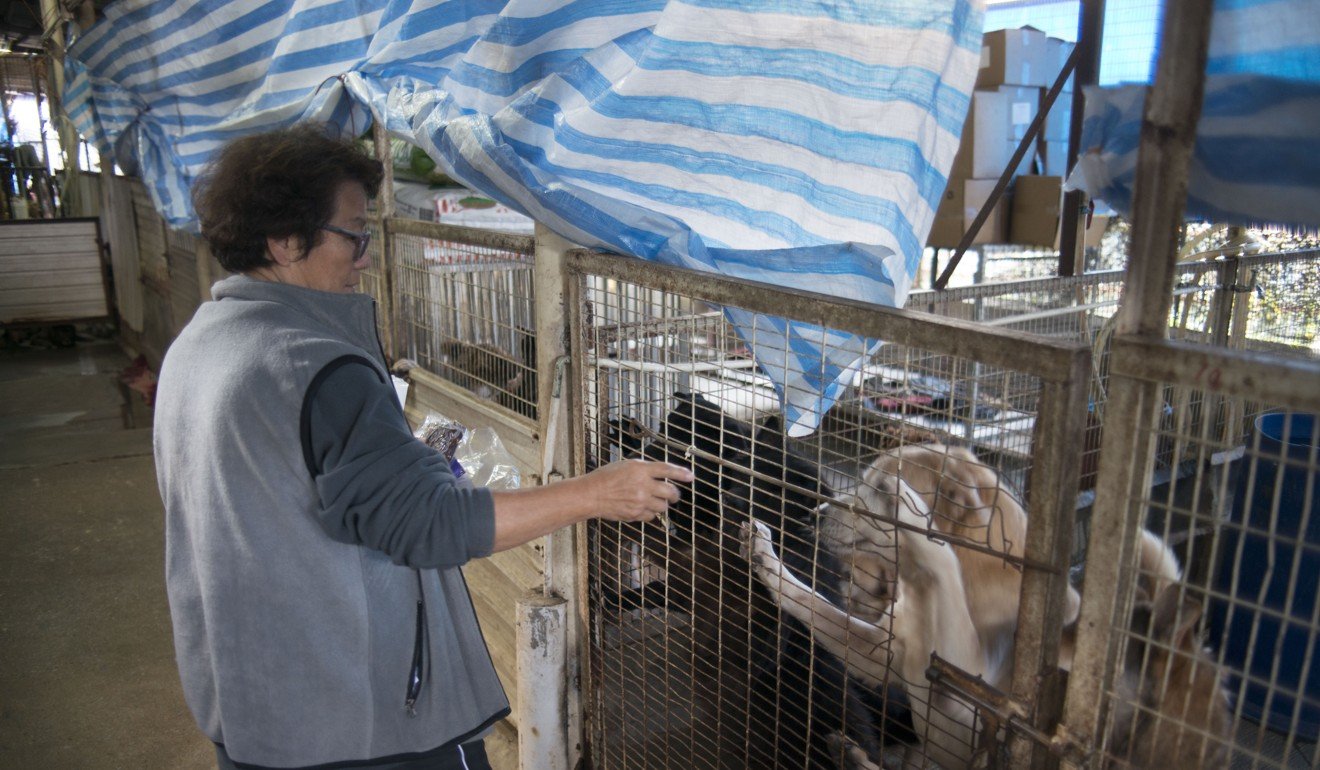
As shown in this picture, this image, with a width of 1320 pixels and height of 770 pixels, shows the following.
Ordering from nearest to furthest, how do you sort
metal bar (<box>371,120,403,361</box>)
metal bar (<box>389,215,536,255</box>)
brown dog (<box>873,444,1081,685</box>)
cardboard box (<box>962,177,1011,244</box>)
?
brown dog (<box>873,444,1081,685</box>)
metal bar (<box>389,215,536,255</box>)
metal bar (<box>371,120,403,361</box>)
cardboard box (<box>962,177,1011,244</box>)

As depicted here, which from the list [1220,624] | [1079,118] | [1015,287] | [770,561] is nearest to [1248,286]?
[1015,287]

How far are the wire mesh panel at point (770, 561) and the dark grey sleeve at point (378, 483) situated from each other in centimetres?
51

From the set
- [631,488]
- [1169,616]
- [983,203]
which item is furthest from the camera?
[983,203]

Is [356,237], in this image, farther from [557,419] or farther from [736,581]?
[736,581]

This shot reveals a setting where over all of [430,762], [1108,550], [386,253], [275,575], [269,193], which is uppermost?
[269,193]

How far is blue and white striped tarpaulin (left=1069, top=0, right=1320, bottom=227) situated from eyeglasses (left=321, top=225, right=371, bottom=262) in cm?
140

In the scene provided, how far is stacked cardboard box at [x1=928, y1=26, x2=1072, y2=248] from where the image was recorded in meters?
5.78

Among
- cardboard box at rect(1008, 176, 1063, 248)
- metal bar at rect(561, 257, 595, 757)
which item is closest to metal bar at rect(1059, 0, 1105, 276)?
cardboard box at rect(1008, 176, 1063, 248)

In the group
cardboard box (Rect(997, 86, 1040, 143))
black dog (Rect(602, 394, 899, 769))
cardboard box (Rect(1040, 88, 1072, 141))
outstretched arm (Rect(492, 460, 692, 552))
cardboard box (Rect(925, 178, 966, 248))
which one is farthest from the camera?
cardboard box (Rect(1040, 88, 1072, 141))

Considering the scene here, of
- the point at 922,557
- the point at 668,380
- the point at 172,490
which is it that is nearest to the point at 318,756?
the point at 172,490

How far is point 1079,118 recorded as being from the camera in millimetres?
4285

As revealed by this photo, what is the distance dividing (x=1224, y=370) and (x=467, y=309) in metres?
2.64

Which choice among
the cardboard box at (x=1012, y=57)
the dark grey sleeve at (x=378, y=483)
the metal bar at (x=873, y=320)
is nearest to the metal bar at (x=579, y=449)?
the metal bar at (x=873, y=320)

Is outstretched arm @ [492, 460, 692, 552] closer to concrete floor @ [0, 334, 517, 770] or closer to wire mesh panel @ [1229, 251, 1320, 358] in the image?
concrete floor @ [0, 334, 517, 770]
